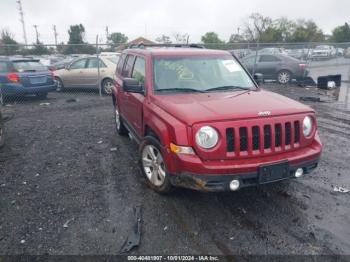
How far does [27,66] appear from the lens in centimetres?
1054

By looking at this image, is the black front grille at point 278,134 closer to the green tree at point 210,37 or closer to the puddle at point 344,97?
the puddle at point 344,97

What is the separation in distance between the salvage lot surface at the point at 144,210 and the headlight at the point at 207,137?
3.10ft

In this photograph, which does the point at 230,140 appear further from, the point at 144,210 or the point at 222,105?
the point at 144,210

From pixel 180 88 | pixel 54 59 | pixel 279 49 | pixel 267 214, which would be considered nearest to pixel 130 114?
pixel 180 88

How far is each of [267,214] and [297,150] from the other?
2.78 feet

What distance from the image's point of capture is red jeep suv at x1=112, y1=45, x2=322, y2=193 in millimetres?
3100

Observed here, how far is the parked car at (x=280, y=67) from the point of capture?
1423 centimetres

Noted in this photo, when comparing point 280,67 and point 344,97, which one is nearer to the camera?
point 344,97

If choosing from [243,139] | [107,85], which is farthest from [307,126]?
[107,85]

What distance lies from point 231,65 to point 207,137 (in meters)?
2.04

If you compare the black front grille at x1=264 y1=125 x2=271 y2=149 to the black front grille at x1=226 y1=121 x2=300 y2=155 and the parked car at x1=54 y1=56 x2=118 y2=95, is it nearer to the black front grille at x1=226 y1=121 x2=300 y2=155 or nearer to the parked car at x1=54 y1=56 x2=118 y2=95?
the black front grille at x1=226 y1=121 x2=300 y2=155

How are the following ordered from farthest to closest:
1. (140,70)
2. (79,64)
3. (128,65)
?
(79,64) < (128,65) < (140,70)

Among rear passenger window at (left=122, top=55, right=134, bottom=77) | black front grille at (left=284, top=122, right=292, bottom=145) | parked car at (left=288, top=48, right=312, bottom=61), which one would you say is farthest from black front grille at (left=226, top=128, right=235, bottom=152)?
parked car at (left=288, top=48, right=312, bottom=61)

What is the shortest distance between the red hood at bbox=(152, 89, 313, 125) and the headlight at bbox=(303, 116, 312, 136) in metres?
0.11
